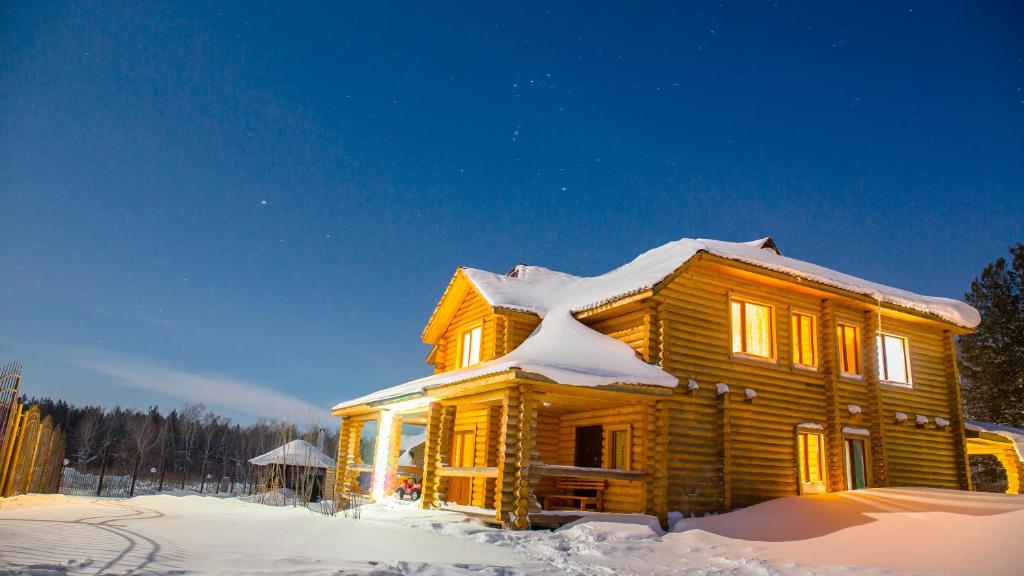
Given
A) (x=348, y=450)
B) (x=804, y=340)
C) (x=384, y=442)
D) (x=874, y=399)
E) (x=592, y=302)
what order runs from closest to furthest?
(x=592, y=302) < (x=804, y=340) < (x=874, y=399) < (x=384, y=442) < (x=348, y=450)

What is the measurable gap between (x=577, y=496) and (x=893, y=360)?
10.6m

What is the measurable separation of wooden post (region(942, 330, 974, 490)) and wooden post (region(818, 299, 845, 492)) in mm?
5150

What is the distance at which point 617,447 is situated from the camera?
16.7 metres

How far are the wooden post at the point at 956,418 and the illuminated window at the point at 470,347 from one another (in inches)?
573

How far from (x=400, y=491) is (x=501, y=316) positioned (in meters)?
13.7

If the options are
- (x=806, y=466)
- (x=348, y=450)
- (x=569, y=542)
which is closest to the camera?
(x=569, y=542)

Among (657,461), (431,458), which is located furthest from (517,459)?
(431,458)

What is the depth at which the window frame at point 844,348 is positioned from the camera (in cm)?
1805

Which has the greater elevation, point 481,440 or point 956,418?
point 956,418

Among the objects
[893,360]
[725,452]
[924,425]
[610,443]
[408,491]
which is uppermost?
[893,360]

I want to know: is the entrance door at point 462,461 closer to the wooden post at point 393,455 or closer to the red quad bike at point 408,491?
the wooden post at point 393,455

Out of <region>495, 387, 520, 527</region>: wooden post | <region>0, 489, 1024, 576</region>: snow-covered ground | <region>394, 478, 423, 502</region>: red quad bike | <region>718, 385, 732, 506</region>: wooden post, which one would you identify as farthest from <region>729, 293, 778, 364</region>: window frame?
<region>394, 478, 423, 502</region>: red quad bike

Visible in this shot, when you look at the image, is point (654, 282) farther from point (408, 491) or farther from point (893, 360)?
point (408, 491)

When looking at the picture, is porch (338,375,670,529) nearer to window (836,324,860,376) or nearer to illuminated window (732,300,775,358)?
illuminated window (732,300,775,358)
